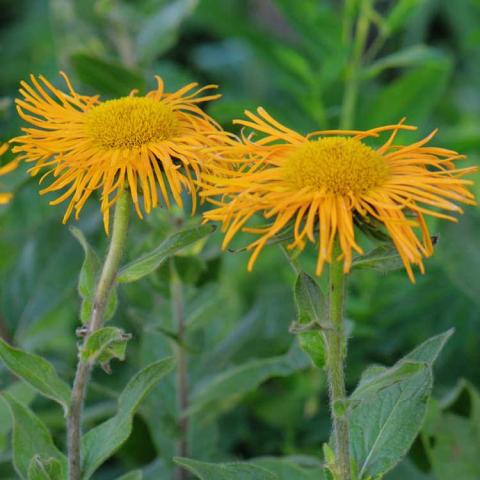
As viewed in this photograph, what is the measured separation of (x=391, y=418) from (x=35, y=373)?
0.40 m

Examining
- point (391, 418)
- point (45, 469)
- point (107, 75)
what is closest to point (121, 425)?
point (45, 469)

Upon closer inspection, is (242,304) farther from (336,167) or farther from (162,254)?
(336,167)

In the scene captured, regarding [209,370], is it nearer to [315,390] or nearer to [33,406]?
[315,390]

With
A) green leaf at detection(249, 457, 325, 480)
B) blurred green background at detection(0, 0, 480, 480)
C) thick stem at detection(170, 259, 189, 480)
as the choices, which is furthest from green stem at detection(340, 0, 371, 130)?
green leaf at detection(249, 457, 325, 480)

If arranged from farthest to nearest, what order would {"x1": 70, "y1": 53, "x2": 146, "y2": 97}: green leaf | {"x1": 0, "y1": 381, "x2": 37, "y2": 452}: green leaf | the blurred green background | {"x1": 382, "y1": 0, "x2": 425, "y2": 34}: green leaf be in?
{"x1": 382, "y1": 0, "x2": 425, "y2": 34}: green leaf → {"x1": 70, "y1": 53, "x2": 146, "y2": 97}: green leaf → the blurred green background → {"x1": 0, "y1": 381, "x2": 37, "y2": 452}: green leaf

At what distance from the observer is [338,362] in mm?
899

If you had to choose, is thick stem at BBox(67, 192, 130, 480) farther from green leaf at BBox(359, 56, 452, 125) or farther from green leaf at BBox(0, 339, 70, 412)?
green leaf at BBox(359, 56, 452, 125)

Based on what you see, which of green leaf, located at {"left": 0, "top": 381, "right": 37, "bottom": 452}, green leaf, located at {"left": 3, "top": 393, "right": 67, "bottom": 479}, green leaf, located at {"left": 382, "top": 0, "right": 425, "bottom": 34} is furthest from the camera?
green leaf, located at {"left": 382, "top": 0, "right": 425, "bottom": 34}

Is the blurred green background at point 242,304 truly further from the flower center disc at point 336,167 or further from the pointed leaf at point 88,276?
the flower center disc at point 336,167

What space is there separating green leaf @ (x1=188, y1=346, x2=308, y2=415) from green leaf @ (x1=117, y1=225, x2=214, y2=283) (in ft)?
1.26

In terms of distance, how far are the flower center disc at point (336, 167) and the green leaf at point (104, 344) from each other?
234mm

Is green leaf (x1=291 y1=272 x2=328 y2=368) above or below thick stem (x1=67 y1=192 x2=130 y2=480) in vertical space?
below

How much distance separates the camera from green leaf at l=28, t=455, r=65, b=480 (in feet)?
3.18

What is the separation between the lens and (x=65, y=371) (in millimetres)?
1489
